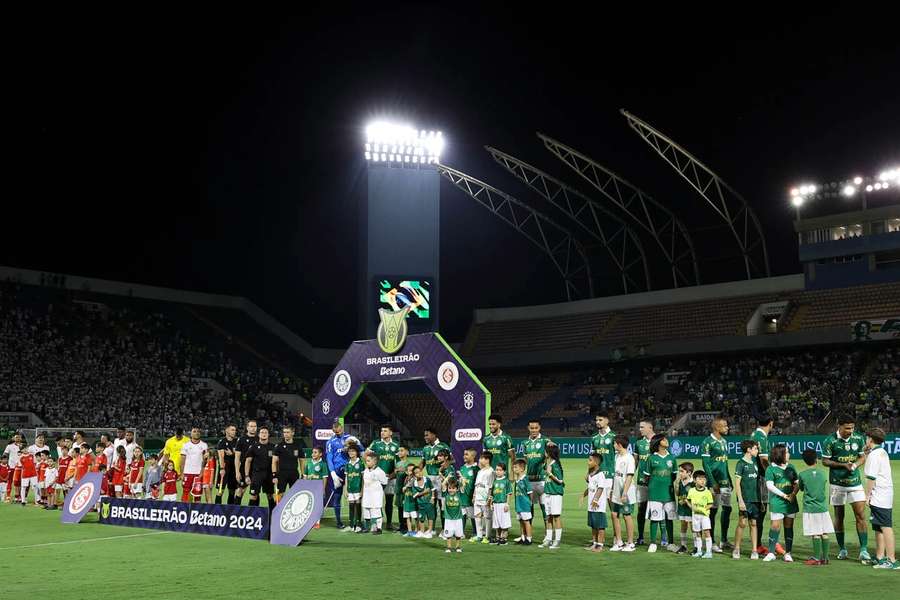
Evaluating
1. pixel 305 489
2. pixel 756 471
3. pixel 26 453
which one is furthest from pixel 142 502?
pixel 756 471

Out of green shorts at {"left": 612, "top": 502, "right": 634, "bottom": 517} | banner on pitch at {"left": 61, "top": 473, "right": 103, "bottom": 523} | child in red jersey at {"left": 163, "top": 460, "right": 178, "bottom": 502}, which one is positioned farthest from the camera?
child in red jersey at {"left": 163, "top": 460, "right": 178, "bottom": 502}

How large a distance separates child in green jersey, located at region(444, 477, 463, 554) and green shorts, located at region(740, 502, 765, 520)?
191 inches

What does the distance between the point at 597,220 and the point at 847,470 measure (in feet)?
153

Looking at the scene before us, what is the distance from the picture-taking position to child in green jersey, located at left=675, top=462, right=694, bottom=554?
15.6m

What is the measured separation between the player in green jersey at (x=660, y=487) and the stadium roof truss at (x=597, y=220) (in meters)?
40.9

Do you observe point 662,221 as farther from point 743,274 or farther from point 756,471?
point 756,471

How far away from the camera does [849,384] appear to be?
1951 inches

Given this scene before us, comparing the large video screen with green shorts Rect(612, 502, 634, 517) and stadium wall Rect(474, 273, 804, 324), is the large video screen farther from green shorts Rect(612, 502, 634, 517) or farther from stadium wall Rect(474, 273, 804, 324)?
green shorts Rect(612, 502, 634, 517)

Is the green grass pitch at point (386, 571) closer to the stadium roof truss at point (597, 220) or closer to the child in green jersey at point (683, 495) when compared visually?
the child in green jersey at point (683, 495)

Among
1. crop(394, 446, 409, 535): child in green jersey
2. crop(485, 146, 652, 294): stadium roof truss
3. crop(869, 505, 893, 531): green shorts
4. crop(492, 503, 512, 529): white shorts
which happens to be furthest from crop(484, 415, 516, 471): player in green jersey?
crop(485, 146, 652, 294): stadium roof truss

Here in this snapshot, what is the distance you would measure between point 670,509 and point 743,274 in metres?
46.6

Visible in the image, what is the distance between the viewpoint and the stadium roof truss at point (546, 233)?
6209cm

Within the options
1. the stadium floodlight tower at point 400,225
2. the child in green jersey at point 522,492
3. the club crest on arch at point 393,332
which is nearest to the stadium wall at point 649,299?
the stadium floodlight tower at point 400,225

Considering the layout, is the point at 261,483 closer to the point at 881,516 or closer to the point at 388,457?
the point at 388,457
